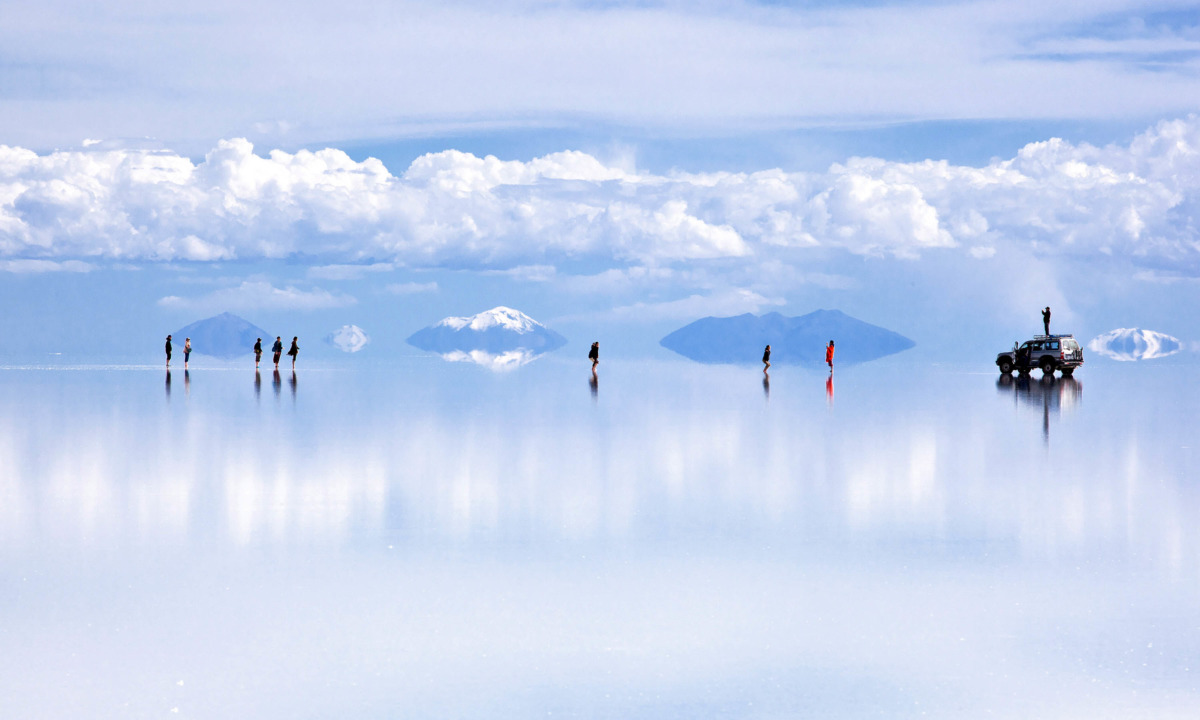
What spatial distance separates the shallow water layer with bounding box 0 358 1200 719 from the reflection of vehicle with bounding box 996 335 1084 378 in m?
40.3

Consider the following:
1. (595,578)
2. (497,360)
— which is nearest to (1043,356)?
(497,360)

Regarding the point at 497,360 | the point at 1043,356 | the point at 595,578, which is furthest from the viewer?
the point at 497,360

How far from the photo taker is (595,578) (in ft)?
32.4

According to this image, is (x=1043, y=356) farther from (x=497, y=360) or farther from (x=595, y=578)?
(x=595, y=578)

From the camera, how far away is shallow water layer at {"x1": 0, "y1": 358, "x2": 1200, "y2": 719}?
23.4 ft

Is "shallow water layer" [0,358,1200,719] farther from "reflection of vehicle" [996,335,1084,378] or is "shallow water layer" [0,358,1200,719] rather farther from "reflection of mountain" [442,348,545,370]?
"reflection of mountain" [442,348,545,370]

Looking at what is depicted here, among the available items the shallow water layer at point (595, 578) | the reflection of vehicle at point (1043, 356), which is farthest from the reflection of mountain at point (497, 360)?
the shallow water layer at point (595, 578)

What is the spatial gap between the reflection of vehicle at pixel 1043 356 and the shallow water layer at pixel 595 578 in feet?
132

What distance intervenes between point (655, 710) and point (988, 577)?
13.9ft

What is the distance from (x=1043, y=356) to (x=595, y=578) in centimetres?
5426

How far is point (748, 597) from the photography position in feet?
30.4

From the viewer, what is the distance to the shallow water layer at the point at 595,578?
23.4ft

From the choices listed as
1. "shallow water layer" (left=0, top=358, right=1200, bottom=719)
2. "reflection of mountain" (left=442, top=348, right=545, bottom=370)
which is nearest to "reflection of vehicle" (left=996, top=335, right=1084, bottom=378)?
"reflection of mountain" (left=442, top=348, right=545, bottom=370)

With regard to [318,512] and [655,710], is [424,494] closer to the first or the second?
[318,512]
